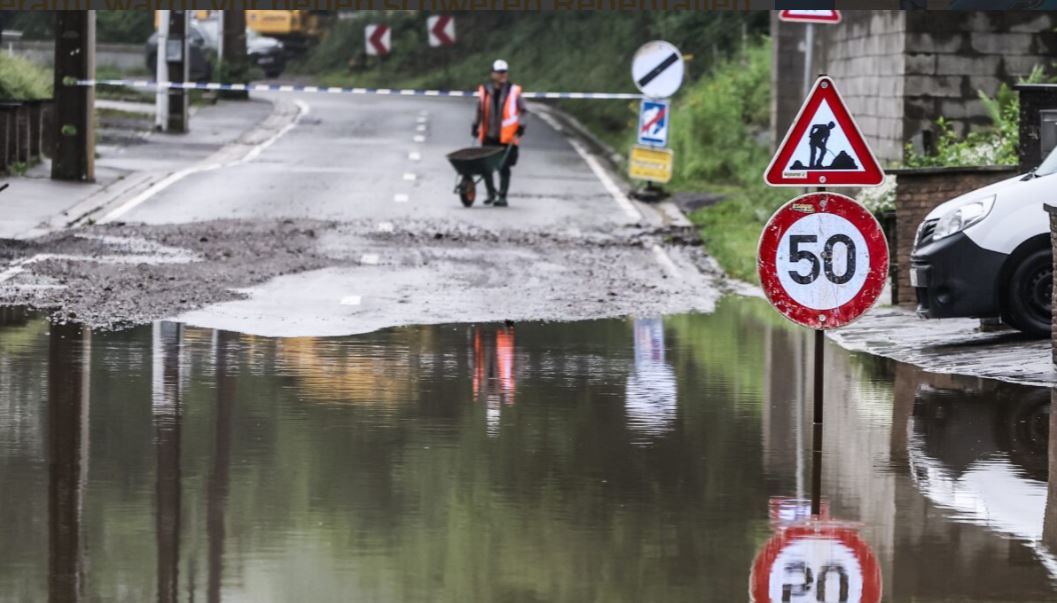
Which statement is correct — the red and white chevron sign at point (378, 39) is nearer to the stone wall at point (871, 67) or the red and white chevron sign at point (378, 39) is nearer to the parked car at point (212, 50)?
the parked car at point (212, 50)

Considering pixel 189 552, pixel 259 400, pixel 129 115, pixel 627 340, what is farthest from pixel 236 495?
pixel 129 115

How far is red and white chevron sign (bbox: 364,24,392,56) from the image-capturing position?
64125mm

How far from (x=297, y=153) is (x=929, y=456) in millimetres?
25012

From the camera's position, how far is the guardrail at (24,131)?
92.2 ft

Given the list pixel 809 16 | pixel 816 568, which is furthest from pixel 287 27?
pixel 816 568

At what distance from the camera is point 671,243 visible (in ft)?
76.0

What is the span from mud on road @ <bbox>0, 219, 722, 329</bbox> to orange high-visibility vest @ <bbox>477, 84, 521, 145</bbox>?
3.00 m

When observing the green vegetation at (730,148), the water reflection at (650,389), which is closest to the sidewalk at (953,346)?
the water reflection at (650,389)

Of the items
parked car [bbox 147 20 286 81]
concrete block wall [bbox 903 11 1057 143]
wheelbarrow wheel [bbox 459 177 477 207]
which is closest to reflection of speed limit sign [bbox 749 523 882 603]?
concrete block wall [bbox 903 11 1057 143]

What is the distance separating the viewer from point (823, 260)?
444 inches

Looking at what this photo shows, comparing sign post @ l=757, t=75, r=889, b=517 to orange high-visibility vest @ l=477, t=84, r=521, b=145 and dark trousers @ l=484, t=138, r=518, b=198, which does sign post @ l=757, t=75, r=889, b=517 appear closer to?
dark trousers @ l=484, t=138, r=518, b=198

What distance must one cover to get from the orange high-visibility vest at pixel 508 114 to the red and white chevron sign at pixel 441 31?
34.7 m

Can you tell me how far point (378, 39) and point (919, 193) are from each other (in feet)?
158

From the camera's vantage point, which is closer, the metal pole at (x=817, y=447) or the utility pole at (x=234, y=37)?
the metal pole at (x=817, y=447)
